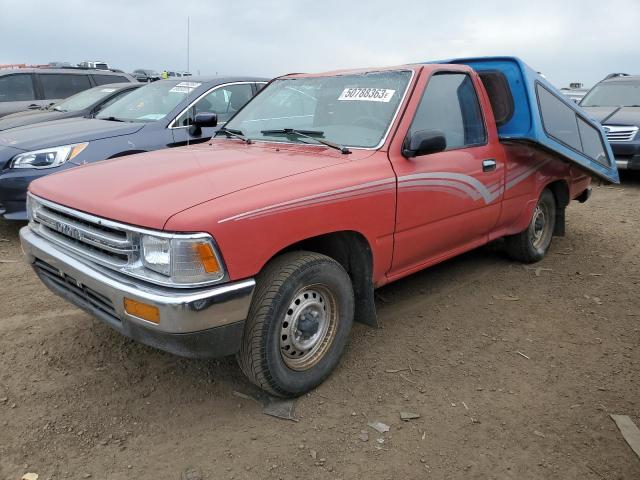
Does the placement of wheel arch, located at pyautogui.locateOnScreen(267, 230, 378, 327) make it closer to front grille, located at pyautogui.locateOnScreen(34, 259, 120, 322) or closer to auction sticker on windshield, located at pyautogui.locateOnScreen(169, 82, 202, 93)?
front grille, located at pyautogui.locateOnScreen(34, 259, 120, 322)

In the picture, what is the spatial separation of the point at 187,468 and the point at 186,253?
0.99 metres

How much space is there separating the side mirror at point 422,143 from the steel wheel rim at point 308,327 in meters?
1.03

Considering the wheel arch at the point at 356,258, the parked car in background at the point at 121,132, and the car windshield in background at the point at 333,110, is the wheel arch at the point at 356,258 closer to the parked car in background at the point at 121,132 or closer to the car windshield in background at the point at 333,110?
the car windshield in background at the point at 333,110

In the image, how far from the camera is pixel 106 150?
5531 millimetres

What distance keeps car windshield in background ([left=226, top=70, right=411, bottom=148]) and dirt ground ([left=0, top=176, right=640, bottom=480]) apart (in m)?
1.40

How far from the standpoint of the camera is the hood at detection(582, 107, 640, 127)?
9.29m

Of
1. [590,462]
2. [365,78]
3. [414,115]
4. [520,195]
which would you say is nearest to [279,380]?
[590,462]

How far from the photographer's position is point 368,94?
3.63 meters

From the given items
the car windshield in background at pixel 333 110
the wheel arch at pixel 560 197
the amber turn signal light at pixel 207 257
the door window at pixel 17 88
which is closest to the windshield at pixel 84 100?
the door window at pixel 17 88

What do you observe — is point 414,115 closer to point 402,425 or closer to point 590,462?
point 402,425

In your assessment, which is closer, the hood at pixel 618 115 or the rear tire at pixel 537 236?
the rear tire at pixel 537 236

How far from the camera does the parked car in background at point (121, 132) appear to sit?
525cm

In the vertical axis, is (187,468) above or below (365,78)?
below

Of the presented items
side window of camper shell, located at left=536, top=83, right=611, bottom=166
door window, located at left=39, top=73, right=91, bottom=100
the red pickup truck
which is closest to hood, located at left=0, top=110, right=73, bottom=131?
door window, located at left=39, top=73, right=91, bottom=100
